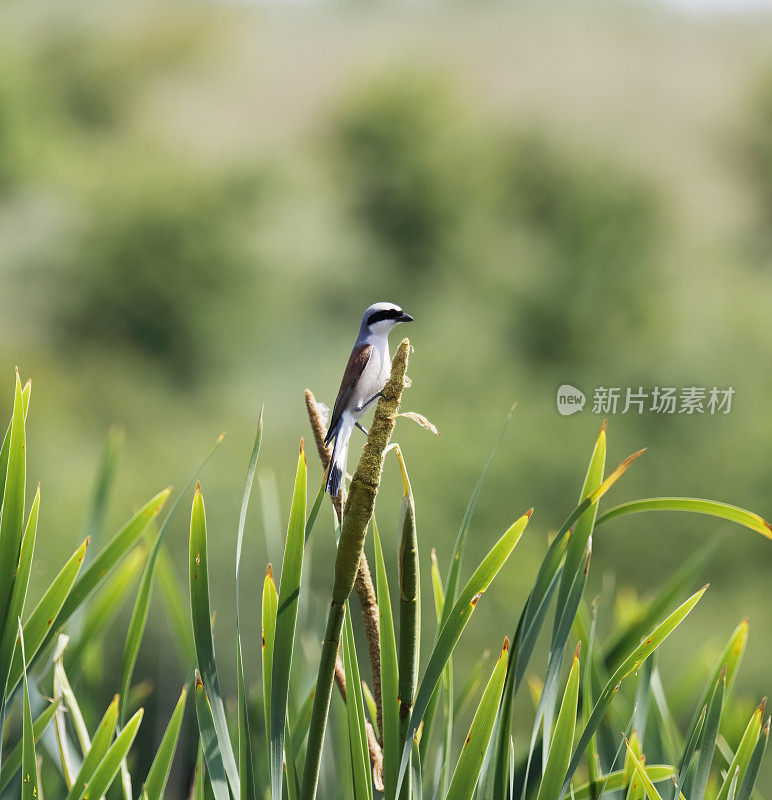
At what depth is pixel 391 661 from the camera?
0.20 meters

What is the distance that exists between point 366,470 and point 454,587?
11cm

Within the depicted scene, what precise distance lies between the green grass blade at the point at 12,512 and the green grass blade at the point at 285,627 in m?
0.09

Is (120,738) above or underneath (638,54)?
underneath

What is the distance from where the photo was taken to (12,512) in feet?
0.74

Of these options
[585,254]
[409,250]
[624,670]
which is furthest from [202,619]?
[409,250]

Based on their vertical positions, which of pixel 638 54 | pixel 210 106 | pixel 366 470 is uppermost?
pixel 638 54

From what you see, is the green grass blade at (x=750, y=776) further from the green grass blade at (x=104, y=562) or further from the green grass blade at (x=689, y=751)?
the green grass blade at (x=104, y=562)

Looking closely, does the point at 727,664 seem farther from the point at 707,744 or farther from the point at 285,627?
the point at 285,627

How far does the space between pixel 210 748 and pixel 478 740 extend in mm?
90

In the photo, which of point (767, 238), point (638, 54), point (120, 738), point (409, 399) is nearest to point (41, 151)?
point (409, 399)

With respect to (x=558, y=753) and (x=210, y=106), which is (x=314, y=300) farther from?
(x=558, y=753)

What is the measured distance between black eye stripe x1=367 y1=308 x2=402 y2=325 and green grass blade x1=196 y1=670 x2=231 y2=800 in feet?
0.40

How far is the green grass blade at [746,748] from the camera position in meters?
0.23


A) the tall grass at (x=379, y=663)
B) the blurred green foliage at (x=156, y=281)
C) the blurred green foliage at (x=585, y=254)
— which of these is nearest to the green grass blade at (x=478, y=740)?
the tall grass at (x=379, y=663)
